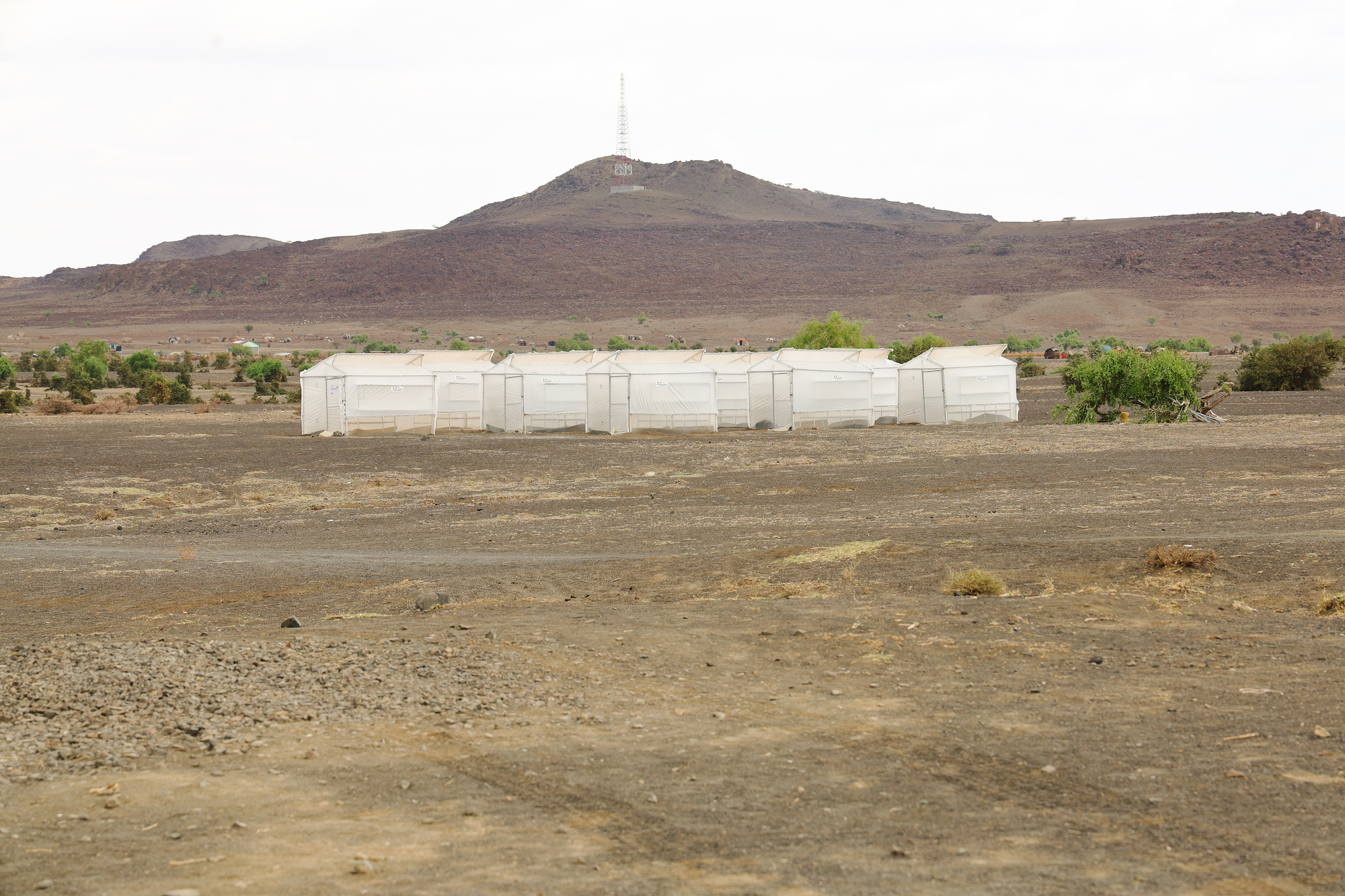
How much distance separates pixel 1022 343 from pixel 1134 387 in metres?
63.7

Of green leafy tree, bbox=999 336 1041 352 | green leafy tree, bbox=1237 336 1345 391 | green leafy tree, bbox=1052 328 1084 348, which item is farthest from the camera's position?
green leafy tree, bbox=1052 328 1084 348

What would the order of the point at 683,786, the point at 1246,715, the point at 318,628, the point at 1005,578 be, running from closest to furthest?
the point at 683,786, the point at 1246,715, the point at 318,628, the point at 1005,578

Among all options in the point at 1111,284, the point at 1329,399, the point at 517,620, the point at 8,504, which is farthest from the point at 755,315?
the point at 517,620

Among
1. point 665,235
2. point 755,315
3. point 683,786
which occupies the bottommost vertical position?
point 683,786

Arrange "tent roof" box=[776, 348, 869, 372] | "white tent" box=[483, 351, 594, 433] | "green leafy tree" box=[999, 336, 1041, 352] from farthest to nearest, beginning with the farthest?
"green leafy tree" box=[999, 336, 1041, 352]
"tent roof" box=[776, 348, 869, 372]
"white tent" box=[483, 351, 594, 433]

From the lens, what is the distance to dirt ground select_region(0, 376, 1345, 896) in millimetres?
5555

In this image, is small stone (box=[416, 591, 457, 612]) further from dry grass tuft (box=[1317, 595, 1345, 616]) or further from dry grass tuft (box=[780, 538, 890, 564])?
dry grass tuft (box=[1317, 595, 1345, 616])

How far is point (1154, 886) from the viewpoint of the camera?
17.0 ft

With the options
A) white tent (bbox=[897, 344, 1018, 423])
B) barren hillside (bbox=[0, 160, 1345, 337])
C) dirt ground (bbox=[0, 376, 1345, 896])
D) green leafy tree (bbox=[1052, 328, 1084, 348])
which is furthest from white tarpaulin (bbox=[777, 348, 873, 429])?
barren hillside (bbox=[0, 160, 1345, 337])

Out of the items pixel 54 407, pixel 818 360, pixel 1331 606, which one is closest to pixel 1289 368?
pixel 818 360

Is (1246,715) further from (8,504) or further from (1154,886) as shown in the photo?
(8,504)

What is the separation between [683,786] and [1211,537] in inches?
395

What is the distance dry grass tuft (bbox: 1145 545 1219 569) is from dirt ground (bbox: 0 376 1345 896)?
0.64 feet

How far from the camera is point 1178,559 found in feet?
40.6
